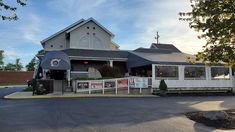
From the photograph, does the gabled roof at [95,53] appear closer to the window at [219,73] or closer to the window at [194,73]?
the window at [194,73]

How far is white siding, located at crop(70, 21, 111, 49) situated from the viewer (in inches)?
1460

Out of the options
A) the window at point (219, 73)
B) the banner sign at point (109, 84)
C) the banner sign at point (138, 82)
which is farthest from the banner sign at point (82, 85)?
the window at point (219, 73)

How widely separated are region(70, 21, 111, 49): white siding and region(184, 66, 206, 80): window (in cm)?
1163

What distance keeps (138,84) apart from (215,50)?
1358cm

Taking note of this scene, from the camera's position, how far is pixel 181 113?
15328 millimetres

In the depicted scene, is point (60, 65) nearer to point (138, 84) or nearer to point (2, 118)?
point (138, 84)

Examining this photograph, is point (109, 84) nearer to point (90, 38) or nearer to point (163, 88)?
point (163, 88)

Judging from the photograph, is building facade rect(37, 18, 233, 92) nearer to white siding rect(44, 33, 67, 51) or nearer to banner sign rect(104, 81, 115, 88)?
white siding rect(44, 33, 67, 51)

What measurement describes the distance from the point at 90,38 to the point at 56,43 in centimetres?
424

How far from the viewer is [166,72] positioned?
29703mm

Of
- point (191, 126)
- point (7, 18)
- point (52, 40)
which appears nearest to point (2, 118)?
point (7, 18)

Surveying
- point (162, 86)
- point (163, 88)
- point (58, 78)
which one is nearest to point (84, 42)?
point (58, 78)

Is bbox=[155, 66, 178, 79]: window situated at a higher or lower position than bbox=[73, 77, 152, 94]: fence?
higher

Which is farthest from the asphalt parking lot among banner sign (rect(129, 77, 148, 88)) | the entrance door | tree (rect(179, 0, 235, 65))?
the entrance door
